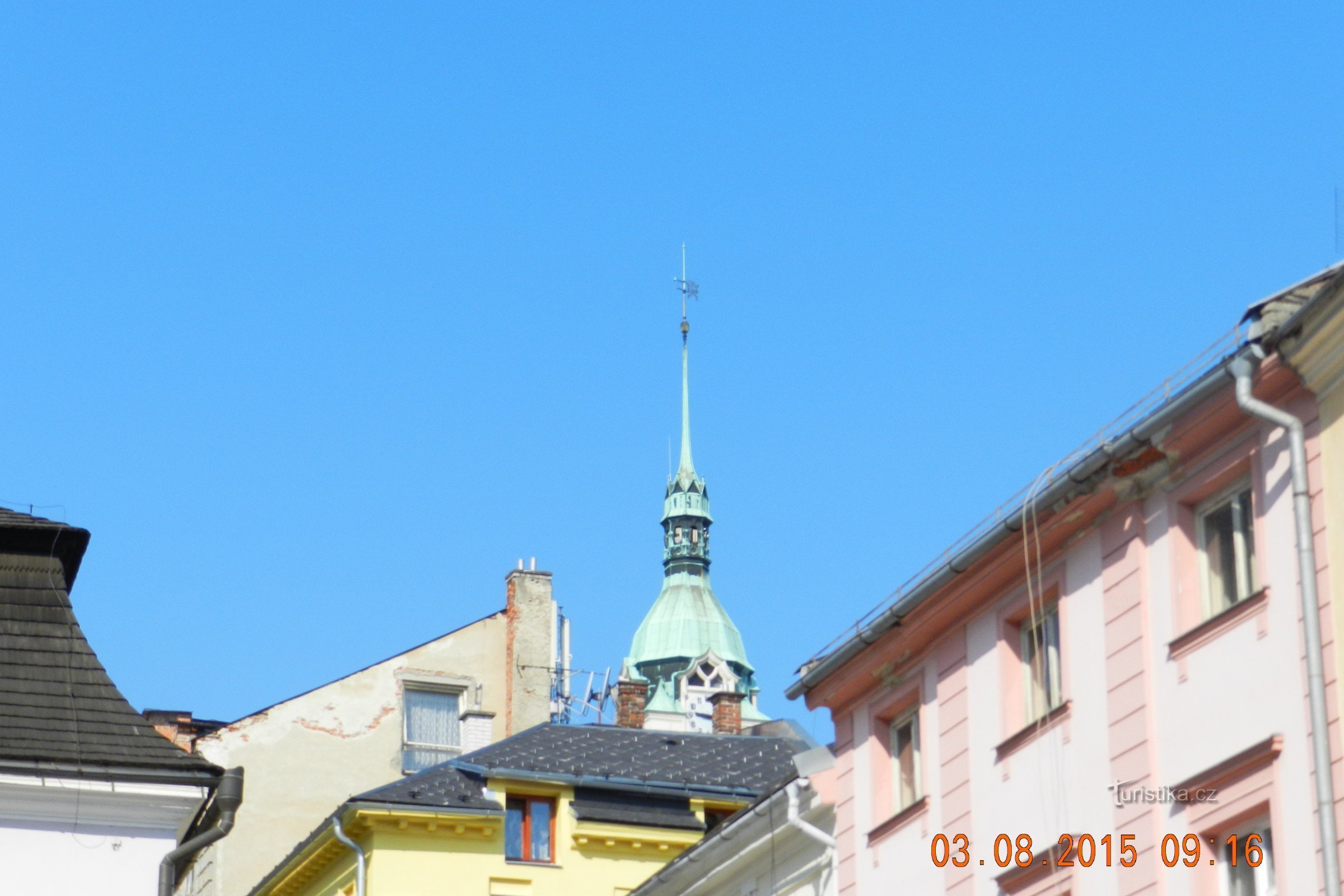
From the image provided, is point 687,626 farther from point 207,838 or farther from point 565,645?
point 207,838

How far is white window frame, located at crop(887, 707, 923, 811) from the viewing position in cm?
2450

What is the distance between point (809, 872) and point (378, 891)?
39.1 ft

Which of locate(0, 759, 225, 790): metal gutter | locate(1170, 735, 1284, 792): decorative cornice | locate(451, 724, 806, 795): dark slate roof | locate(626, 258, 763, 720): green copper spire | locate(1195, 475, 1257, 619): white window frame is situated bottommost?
locate(1170, 735, 1284, 792): decorative cornice

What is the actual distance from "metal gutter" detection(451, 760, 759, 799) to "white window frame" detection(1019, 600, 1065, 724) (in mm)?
15438

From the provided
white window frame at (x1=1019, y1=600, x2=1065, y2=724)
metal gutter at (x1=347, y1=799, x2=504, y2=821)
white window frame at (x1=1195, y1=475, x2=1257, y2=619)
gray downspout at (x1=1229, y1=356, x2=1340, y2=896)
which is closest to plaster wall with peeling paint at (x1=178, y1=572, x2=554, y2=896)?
metal gutter at (x1=347, y1=799, x2=504, y2=821)

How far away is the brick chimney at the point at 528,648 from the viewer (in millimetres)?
50094

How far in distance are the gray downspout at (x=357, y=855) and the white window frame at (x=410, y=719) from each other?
38.2 ft

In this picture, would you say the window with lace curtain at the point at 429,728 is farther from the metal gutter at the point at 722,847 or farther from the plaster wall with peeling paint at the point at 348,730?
the metal gutter at the point at 722,847

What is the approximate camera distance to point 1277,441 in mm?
18641

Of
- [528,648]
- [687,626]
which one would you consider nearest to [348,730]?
[528,648]

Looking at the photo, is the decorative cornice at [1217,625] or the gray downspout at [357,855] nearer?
the decorative cornice at [1217,625]

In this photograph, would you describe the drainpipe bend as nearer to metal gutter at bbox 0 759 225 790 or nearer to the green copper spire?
metal gutter at bbox 0 759 225 790

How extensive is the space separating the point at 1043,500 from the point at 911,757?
466 cm

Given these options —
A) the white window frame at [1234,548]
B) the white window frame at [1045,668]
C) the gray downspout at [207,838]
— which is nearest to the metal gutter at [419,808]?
the gray downspout at [207,838]
